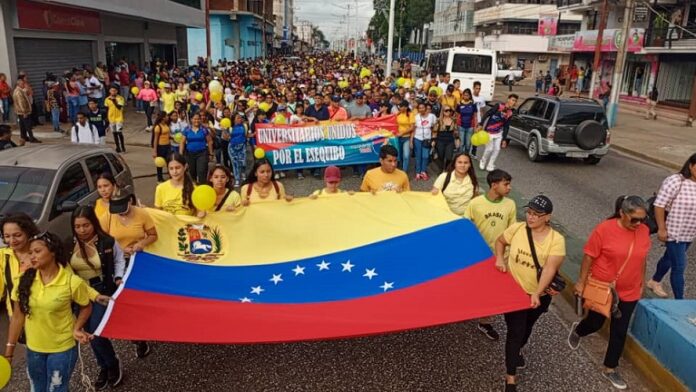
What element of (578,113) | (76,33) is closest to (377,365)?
(578,113)

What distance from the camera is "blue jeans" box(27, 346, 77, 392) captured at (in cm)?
382

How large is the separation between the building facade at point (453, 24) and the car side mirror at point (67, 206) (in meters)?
78.0

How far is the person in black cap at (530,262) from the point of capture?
4332 millimetres

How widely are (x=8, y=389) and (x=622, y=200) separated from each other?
556 centimetres

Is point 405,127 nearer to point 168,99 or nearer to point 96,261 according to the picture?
point 168,99

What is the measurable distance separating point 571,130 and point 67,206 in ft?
40.1

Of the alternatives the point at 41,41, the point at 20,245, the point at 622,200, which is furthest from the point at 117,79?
the point at 622,200

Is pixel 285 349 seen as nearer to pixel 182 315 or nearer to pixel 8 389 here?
pixel 182 315

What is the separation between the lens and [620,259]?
4508mm

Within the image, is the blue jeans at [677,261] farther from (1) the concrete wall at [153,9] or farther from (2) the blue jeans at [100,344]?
(1) the concrete wall at [153,9]

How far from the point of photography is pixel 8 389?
15.1 ft

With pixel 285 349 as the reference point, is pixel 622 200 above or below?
above

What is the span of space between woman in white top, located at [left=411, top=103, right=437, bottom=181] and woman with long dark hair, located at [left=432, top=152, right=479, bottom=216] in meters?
5.83

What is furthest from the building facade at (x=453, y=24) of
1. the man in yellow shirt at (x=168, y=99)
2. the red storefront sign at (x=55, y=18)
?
the man in yellow shirt at (x=168, y=99)
